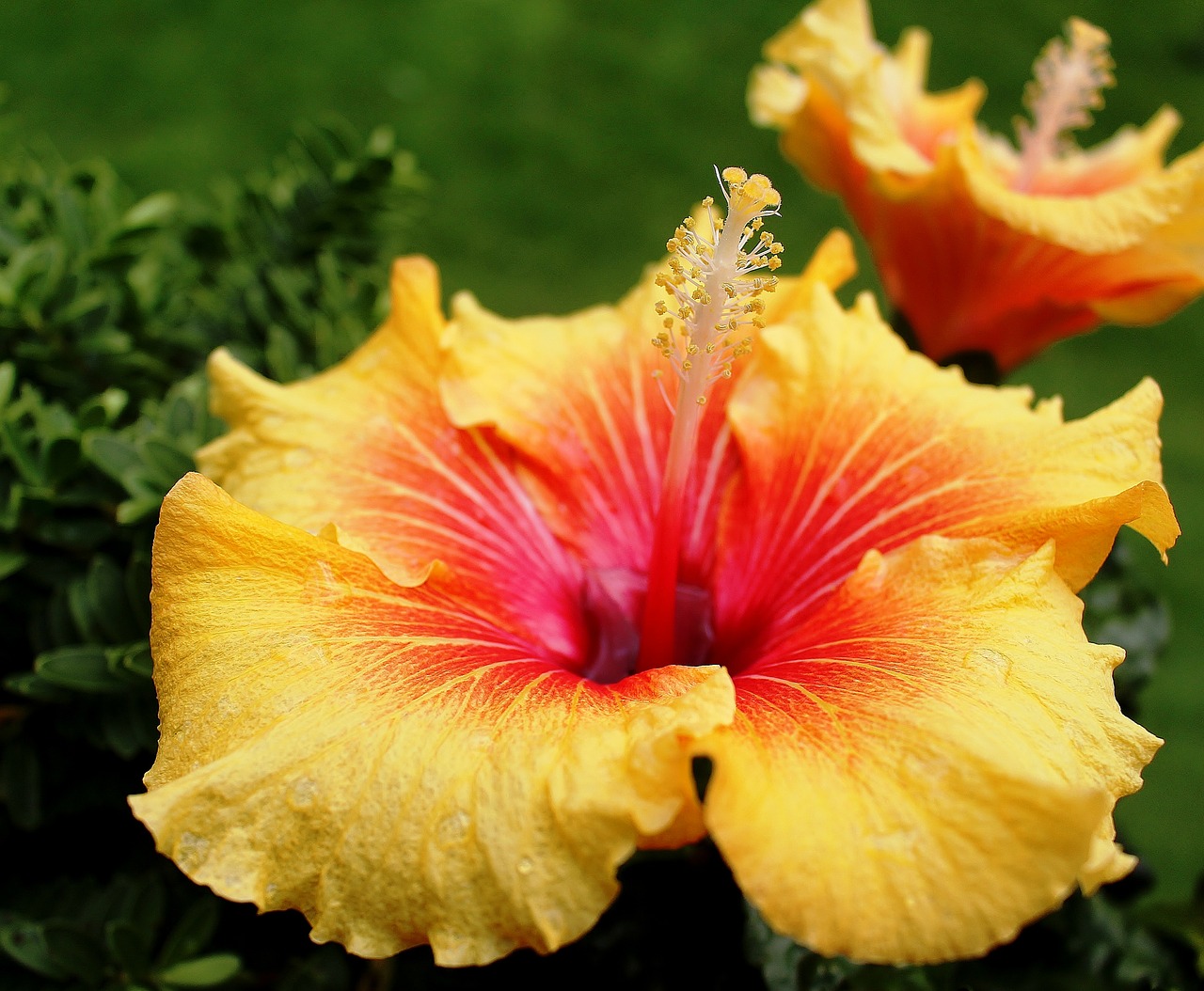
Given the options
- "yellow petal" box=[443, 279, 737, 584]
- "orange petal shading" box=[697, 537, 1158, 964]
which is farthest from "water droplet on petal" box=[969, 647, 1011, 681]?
"yellow petal" box=[443, 279, 737, 584]

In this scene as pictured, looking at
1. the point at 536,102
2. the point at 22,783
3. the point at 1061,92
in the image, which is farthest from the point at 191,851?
the point at 536,102

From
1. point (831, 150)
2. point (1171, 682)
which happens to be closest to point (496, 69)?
point (831, 150)

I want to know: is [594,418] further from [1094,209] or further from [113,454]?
[1094,209]

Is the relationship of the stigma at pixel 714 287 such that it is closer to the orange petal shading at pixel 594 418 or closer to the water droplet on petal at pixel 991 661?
the orange petal shading at pixel 594 418

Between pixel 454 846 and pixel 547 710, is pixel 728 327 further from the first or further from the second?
pixel 454 846

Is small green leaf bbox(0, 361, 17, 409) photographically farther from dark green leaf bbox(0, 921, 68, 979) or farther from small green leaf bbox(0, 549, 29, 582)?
dark green leaf bbox(0, 921, 68, 979)
